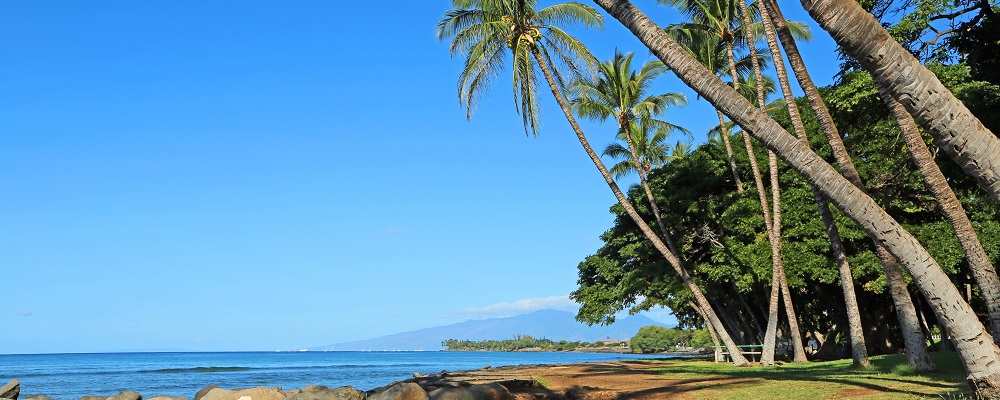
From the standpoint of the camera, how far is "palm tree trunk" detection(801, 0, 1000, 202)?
25.6 ft

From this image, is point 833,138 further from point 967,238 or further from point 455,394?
point 455,394

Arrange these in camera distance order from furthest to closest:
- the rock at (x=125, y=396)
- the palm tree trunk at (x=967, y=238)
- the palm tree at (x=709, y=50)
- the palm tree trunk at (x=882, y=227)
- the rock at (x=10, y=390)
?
the palm tree at (x=709, y=50) < the rock at (x=10, y=390) < the rock at (x=125, y=396) < the palm tree trunk at (x=967, y=238) < the palm tree trunk at (x=882, y=227)

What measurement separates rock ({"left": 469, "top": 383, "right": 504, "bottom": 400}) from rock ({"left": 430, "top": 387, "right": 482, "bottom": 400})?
0.15 meters

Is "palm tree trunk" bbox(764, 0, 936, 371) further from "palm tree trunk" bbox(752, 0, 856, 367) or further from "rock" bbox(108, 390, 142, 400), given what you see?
"rock" bbox(108, 390, 142, 400)

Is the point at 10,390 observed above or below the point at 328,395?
above

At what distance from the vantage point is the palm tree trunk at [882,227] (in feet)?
31.1

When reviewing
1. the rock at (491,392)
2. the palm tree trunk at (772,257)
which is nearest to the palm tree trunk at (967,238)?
the rock at (491,392)

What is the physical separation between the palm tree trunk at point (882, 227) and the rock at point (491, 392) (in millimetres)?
7415

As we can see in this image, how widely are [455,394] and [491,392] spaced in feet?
3.51

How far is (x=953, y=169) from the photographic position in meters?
19.6

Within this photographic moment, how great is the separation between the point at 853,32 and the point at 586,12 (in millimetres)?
18141

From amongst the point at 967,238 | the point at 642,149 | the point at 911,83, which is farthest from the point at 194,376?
the point at 911,83

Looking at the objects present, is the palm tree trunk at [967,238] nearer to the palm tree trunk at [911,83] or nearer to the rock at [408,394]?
the palm tree trunk at [911,83]

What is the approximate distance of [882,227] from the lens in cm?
951
